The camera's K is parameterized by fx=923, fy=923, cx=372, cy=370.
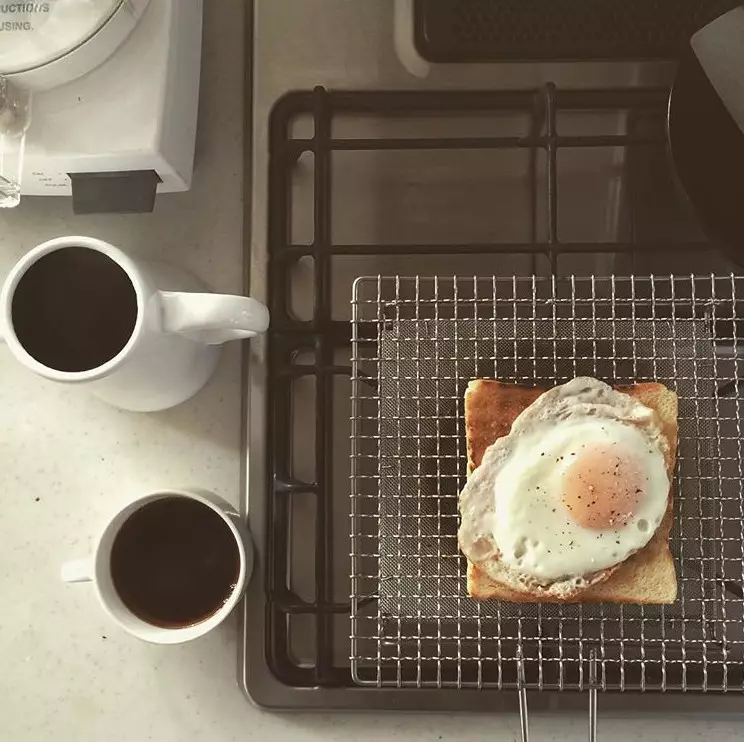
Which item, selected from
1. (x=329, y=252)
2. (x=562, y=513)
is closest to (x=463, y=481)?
(x=562, y=513)

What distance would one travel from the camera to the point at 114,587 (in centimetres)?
74

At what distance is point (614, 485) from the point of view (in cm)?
68

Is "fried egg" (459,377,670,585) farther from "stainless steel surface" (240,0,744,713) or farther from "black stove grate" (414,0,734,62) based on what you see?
"black stove grate" (414,0,734,62)

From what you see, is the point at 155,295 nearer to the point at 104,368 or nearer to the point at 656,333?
the point at 104,368

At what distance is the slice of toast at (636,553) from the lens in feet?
2.35

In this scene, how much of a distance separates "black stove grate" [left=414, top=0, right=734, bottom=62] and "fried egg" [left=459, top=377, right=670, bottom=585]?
34 cm

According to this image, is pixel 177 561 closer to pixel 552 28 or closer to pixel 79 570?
pixel 79 570

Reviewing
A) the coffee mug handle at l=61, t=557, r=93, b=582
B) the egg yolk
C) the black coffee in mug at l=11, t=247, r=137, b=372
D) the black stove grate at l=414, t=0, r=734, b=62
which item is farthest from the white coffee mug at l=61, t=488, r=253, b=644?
the black stove grate at l=414, t=0, r=734, b=62

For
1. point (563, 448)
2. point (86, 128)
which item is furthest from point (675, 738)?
point (86, 128)

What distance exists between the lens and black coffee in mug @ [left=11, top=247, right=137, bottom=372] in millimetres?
674

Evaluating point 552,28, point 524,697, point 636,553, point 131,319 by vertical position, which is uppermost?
point 552,28

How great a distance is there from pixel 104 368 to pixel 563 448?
1.13 ft

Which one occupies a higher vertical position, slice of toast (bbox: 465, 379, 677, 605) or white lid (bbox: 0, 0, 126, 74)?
white lid (bbox: 0, 0, 126, 74)

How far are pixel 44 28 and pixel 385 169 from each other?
315 millimetres
